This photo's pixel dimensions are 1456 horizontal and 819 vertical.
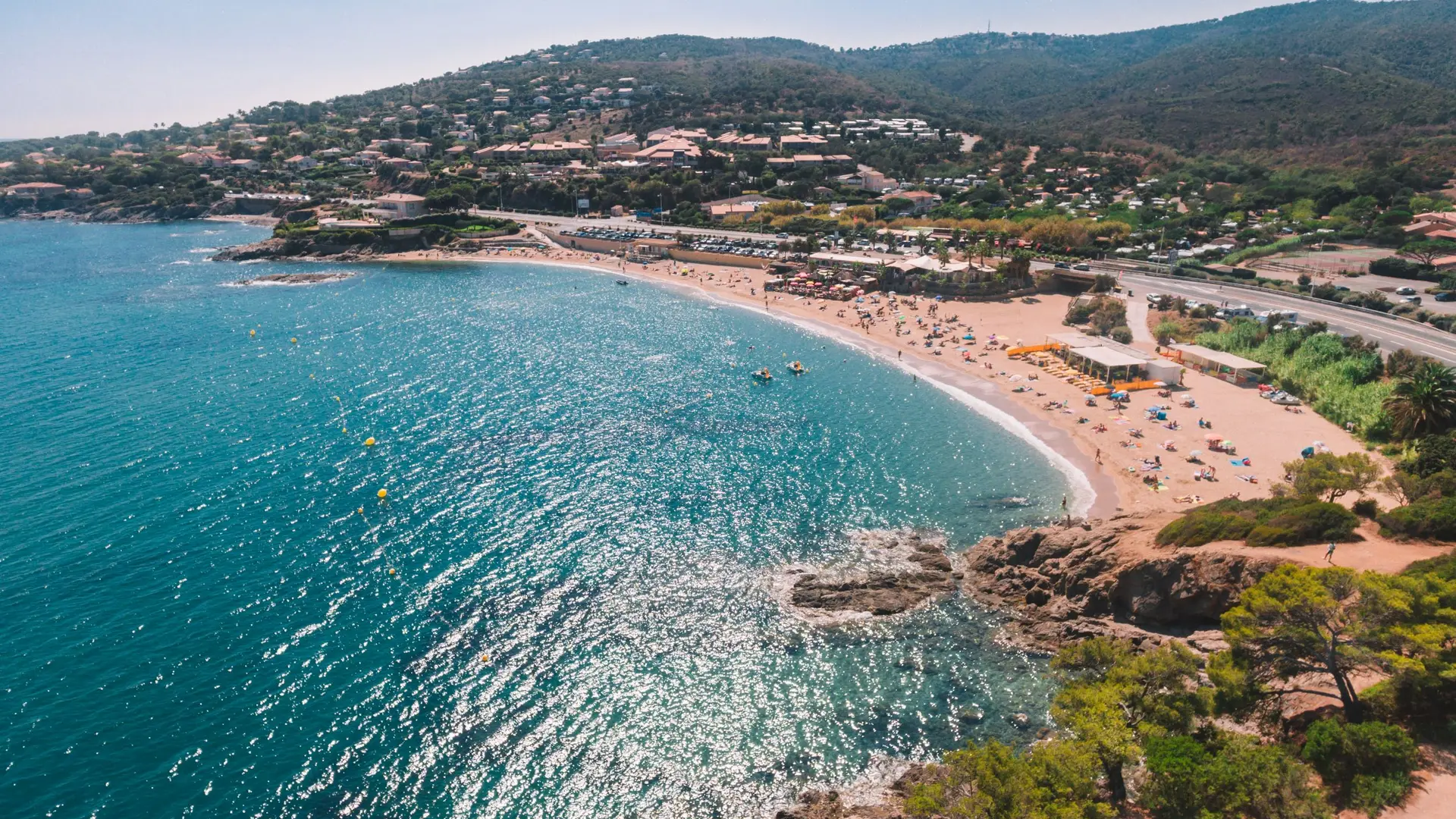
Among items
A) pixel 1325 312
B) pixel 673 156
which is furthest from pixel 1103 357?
pixel 673 156

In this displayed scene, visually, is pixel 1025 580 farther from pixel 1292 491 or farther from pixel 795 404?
pixel 795 404

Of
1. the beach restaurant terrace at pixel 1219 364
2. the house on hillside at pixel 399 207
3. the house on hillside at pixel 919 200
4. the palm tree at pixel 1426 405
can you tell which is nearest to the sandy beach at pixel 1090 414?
the beach restaurant terrace at pixel 1219 364

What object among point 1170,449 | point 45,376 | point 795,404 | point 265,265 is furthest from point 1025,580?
point 265,265

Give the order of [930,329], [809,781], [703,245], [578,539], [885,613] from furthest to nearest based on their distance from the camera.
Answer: [703,245], [930,329], [578,539], [885,613], [809,781]

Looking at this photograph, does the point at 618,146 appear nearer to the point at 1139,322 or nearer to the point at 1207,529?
the point at 1139,322

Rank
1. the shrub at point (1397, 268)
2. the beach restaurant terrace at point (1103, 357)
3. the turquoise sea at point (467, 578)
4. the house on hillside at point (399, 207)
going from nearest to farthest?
1. the turquoise sea at point (467, 578)
2. the beach restaurant terrace at point (1103, 357)
3. the shrub at point (1397, 268)
4. the house on hillside at point (399, 207)

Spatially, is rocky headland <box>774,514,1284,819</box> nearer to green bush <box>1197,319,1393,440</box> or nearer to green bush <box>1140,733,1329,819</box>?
green bush <box>1140,733,1329,819</box>

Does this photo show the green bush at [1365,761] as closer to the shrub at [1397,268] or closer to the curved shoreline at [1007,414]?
the curved shoreline at [1007,414]
